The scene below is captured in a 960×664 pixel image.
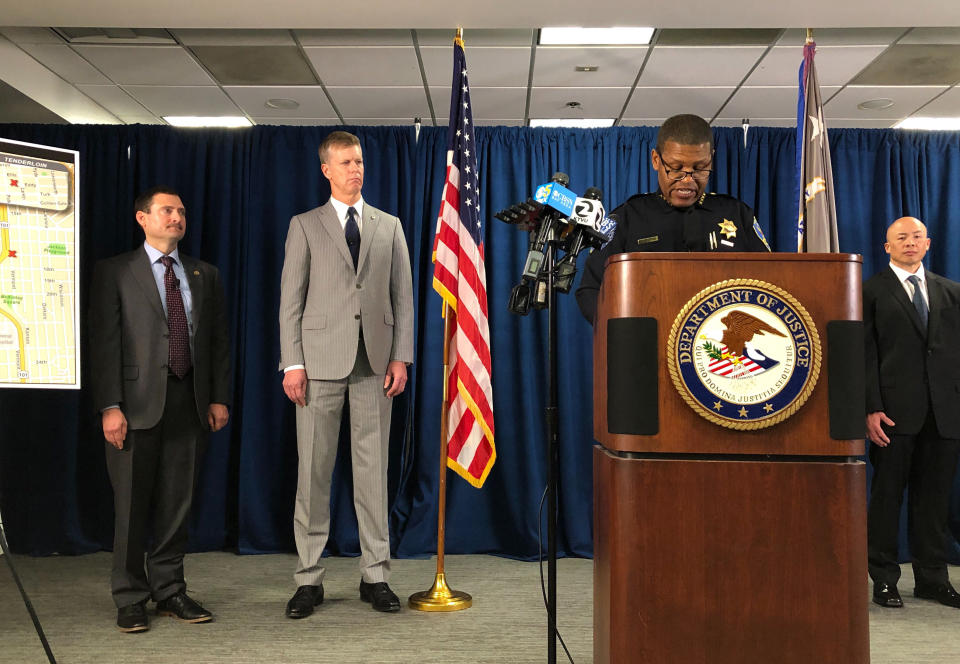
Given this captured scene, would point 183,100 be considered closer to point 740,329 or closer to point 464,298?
point 464,298

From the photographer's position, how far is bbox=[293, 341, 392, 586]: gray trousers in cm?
331

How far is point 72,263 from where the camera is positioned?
2.52 m

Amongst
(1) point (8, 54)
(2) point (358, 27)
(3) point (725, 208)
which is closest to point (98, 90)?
(1) point (8, 54)

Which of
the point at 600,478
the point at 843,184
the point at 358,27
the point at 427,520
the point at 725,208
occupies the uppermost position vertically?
the point at 358,27

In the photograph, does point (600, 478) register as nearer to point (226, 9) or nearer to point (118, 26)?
point (226, 9)

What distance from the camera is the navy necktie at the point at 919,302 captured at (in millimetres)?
3814

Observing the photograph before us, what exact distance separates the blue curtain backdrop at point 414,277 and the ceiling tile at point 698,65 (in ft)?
2.31

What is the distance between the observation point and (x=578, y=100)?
4.68m

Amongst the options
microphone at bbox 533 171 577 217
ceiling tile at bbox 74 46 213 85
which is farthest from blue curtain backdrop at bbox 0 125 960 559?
microphone at bbox 533 171 577 217

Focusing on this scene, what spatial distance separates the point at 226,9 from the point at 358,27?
0.58 meters

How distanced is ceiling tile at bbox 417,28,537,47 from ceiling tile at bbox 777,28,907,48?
1247mm

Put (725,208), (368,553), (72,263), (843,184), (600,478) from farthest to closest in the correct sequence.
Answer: (843,184), (368,553), (72,263), (725,208), (600,478)

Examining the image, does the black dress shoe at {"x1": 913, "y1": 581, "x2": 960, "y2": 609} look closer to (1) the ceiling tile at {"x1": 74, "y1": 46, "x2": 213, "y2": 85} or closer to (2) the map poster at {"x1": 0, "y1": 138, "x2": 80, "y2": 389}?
(2) the map poster at {"x1": 0, "y1": 138, "x2": 80, "y2": 389}

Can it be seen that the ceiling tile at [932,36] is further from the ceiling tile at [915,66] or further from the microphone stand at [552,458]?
the microphone stand at [552,458]
